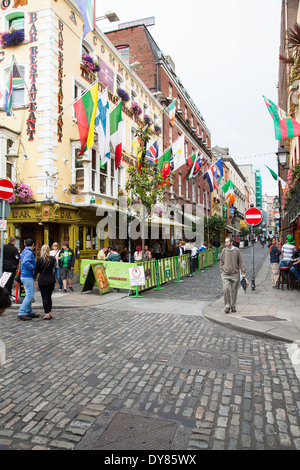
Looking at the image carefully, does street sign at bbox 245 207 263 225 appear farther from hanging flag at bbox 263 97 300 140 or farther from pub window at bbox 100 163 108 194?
pub window at bbox 100 163 108 194

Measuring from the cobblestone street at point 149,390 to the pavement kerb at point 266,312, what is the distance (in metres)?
0.22

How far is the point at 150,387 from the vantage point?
3734 millimetres

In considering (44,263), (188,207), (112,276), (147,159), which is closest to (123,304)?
(112,276)

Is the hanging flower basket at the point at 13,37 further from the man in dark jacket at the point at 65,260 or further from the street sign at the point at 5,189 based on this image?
the man in dark jacket at the point at 65,260

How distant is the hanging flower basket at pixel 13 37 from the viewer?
510 inches

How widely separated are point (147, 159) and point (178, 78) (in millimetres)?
19408

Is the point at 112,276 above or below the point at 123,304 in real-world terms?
above

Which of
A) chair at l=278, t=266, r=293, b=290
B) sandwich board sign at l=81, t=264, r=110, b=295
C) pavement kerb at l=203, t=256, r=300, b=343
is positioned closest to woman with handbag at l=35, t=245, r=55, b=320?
sandwich board sign at l=81, t=264, r=110, b=295

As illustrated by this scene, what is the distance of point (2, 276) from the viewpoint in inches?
312

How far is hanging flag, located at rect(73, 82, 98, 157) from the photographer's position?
11789 millimetres

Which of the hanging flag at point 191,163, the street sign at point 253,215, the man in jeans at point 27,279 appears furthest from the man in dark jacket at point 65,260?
the hanging flag at point 191,163

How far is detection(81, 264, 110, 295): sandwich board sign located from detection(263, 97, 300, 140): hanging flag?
7216 mm

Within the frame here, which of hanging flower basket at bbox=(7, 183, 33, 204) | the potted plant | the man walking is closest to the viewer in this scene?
the man walking
